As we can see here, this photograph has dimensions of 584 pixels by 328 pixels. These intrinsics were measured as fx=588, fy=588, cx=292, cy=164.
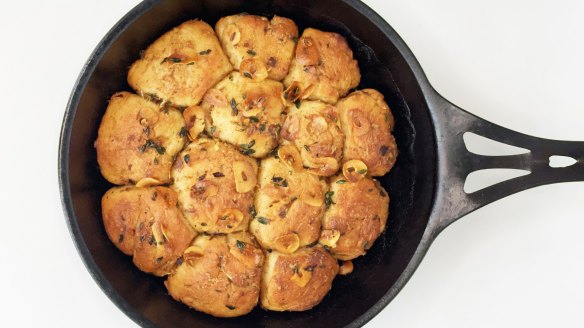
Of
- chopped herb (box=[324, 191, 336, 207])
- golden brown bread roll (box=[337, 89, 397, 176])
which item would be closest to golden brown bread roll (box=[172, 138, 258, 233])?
chopped herb (box=[324, 191, 336, 207])

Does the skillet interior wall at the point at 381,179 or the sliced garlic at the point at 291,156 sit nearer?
the skillet interior wall at the point at 381,179

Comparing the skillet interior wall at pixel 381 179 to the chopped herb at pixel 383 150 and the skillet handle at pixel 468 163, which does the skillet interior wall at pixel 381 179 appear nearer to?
the skillet handle at pixel 468 163

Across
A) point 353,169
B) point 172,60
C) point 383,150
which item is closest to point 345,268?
point 353,169

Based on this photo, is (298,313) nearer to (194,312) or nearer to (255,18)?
(194,312)

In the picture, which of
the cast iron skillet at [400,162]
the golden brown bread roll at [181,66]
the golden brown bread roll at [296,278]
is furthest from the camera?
the golden brown bread roll at [296,278]

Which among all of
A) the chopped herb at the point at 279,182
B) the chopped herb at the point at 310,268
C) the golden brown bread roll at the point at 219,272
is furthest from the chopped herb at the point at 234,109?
the chopped herb at the point at 310,268

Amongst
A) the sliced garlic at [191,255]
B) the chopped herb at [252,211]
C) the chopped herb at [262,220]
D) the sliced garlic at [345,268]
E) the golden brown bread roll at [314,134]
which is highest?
the golden brown bread roll at [314,134]

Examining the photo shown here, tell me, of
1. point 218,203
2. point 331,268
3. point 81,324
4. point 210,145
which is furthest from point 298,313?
point 81,324

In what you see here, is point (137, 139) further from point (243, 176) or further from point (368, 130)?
point (368, 130)
